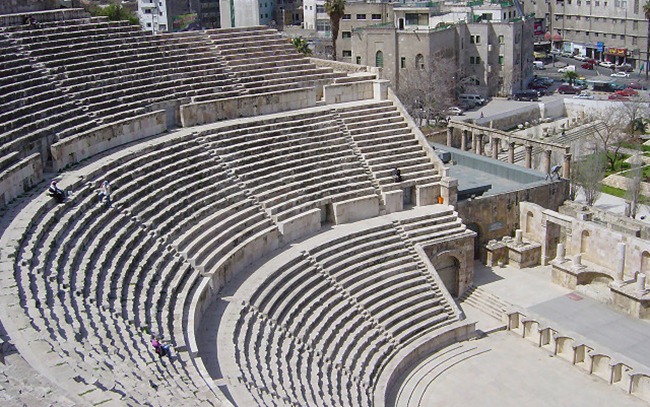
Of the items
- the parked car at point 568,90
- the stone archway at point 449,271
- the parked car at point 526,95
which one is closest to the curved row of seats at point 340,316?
the stone archway at point 449,271

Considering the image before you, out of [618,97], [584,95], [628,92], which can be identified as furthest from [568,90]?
[618,97]

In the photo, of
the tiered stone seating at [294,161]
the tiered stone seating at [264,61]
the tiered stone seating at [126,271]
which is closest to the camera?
the tiered stone seating at [126,271]

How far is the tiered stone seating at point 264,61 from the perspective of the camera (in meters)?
35.0

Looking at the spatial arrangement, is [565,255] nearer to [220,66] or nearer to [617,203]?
[617,203]

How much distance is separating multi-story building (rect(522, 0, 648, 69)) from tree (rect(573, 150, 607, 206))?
144 ft

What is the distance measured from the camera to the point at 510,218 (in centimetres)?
3606

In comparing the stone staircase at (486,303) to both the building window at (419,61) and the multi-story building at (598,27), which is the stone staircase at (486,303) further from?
the multi-story building at (598,27)

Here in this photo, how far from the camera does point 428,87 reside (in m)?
57.0

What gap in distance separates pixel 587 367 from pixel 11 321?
62.8 feet

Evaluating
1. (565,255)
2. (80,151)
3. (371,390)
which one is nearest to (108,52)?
(80,151)

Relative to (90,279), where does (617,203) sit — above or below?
below

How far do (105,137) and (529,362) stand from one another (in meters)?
17.0

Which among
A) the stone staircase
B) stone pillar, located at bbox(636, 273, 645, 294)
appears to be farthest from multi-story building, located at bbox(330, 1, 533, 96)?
stone pillar, located at bbox(636, 273, 645, 294)

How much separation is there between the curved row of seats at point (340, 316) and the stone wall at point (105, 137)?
7668 mm
